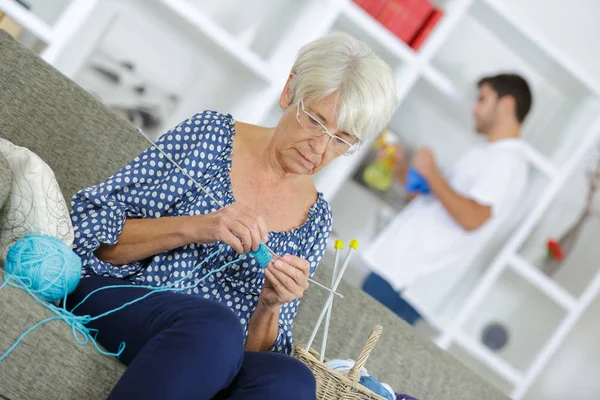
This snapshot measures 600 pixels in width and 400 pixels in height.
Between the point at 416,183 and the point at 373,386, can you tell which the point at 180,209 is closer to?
the point at 373,386

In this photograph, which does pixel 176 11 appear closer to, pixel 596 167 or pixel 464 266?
pixel 464 266

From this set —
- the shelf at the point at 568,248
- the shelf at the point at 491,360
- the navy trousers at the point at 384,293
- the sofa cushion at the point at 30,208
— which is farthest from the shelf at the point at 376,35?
the sofa cushion at the point at 30,208

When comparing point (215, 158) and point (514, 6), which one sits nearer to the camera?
point (215, 158)

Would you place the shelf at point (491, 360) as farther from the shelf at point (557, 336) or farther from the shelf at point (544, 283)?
the shelf at point (544, 283)

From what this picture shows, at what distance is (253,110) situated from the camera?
3096mm

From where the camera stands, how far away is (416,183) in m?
3.20

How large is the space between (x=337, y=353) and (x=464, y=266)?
1.46 metres

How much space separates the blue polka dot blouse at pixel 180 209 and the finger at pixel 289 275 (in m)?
0.22

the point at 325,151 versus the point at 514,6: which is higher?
the point at 514,6

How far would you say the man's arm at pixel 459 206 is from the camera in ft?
10.0

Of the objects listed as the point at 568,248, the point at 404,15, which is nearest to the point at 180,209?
the point at 404,15

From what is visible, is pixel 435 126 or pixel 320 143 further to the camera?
pixel 435 126

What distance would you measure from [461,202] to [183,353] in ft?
6.53

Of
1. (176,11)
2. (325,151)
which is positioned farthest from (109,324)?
(176,11)
